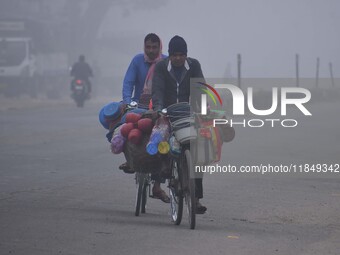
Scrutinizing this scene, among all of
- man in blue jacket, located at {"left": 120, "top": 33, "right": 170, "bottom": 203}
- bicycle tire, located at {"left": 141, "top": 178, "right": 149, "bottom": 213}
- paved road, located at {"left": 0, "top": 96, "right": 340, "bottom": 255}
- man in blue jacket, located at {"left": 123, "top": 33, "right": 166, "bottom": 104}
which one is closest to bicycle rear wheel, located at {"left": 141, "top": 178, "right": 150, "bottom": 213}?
bicycle tire, located at {"left": 141, "top": 178, "right": 149, "bottom": 213}

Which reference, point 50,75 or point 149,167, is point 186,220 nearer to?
point 149,167

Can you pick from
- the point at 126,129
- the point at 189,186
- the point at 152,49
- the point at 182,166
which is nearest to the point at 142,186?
the point at 126,129

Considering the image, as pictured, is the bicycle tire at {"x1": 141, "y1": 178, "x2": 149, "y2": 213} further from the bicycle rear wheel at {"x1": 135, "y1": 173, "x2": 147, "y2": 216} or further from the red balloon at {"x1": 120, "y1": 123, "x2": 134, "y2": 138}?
the red balloon at {"x1": 120, "y1": 123, "x2": 134, "y2": 138}

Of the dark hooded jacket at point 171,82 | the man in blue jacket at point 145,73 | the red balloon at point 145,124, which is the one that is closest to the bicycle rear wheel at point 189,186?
the red balloon at point 145,124

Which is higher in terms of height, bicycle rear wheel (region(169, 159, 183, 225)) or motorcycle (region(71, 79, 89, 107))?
bicycle rear wheel (region(169, 159, 183, 225))

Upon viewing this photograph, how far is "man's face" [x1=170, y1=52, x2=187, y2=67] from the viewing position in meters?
10.3

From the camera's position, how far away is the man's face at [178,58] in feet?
33.8

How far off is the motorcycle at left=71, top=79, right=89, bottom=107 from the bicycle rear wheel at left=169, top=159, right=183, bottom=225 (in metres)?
27.6

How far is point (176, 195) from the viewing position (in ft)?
32.2

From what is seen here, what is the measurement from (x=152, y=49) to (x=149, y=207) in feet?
5.93

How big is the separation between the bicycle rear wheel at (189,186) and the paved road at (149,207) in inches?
5.6

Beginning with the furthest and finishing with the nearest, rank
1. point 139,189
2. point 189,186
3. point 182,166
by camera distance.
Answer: point 139,189, point 182,166, point 189,186

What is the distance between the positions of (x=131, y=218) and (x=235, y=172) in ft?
19.0

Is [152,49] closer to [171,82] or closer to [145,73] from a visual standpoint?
[145,73]
